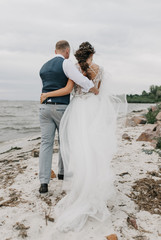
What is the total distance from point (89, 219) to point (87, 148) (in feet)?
2.88

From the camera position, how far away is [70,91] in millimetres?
3635

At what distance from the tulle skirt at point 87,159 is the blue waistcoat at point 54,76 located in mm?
Result: 384

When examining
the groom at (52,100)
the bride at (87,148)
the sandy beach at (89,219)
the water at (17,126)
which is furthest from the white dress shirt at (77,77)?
the water at (17,126)

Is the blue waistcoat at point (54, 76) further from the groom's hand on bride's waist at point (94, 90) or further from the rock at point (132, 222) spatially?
the rock at point (132, 222)

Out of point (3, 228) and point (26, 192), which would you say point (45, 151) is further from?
point (3, 228)

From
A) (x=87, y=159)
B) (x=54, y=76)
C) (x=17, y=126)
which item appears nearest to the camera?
(x=87, y=159)

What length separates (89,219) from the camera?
3111 mm

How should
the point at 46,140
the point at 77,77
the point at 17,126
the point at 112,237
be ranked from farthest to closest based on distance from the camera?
the point at 17,126 < the point at 46,140 < the point at 77,77 < the point at 112,237

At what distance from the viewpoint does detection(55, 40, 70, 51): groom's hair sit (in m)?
3.82

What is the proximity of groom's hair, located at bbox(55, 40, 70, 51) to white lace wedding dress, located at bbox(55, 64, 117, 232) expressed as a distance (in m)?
0.74

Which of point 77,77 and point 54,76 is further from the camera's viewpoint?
point 54,76

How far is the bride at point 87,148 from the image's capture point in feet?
10.3

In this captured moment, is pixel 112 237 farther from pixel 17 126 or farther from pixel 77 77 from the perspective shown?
pixel 17 126

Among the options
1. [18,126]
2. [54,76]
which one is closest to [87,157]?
[54,76]
